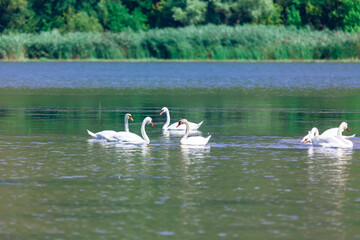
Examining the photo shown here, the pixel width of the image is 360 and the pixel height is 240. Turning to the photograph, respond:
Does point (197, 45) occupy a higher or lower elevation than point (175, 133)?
higher

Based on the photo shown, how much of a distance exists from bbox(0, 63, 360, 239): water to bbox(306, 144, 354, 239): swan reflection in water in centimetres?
2

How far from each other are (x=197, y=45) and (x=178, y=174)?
54076 millimetres

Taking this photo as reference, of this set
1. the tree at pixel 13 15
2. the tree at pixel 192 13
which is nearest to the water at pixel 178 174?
the tree at pixel 192 13

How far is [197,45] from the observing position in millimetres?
67312

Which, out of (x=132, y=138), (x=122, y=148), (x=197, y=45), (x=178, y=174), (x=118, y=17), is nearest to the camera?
(x=178, y=174)

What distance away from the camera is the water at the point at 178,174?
9930 mm

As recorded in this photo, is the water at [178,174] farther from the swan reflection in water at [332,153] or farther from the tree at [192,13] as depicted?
the tree at [192,13]

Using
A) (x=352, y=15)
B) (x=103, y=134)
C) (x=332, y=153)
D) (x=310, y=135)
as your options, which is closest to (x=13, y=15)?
(x=352, y=15)

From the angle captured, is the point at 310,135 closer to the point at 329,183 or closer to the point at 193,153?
the point at 193,153

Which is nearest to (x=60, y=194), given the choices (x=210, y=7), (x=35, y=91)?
(x=35, y=91)

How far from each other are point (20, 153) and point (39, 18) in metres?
69.7

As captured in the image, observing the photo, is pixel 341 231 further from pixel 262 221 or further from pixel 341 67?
pixel 341 67

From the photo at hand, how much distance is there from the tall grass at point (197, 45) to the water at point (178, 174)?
3054 centimetres

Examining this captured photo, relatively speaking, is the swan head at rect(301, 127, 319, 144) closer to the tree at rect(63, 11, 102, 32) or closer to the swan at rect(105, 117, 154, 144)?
the swan at rect(105, 117, 154, 144)
